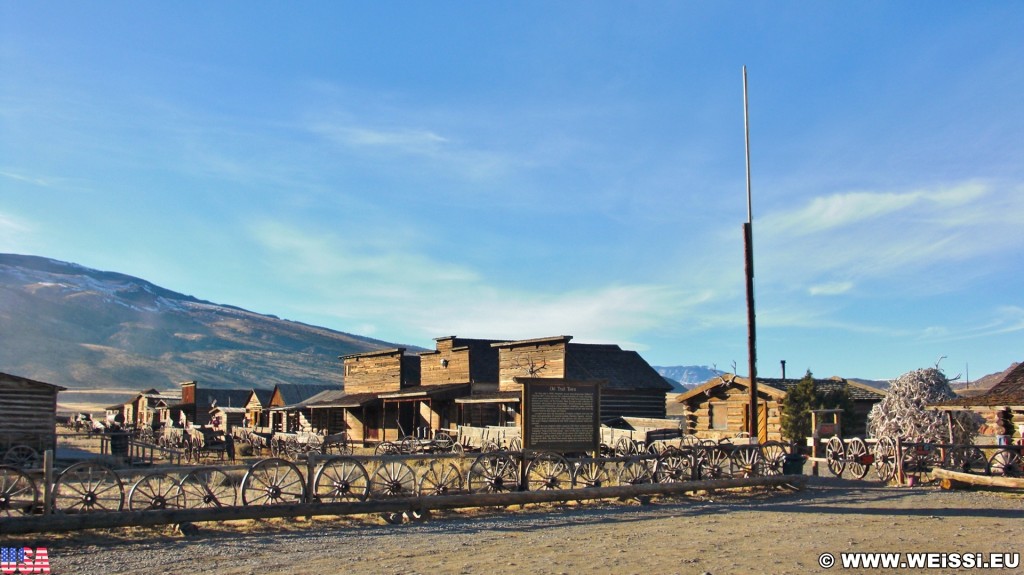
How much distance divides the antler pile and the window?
609 centimetres

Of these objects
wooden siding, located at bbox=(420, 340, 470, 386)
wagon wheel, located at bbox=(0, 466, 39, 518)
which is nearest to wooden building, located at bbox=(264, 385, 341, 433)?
wooden siding, located at bbox=(420, 340, 470, 386)

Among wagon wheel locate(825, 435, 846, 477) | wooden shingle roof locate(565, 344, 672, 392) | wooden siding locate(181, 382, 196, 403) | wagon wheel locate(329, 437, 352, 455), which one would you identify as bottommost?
wagon wheel locate(329, 437, 352, 455)

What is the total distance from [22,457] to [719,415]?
24943 millimetres

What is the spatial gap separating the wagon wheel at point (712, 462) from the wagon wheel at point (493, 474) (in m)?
4.18

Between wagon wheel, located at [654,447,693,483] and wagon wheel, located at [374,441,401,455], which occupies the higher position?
wagon wheel, located at [654,447,693,483]

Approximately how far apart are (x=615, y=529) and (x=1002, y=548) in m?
5.01

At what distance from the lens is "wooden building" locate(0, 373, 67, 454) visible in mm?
30156

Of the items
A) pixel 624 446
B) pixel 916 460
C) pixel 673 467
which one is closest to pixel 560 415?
pixel 673 467

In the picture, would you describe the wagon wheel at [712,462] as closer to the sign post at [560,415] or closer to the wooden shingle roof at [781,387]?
the sign post at [560,415]

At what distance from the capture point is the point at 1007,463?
745 inches

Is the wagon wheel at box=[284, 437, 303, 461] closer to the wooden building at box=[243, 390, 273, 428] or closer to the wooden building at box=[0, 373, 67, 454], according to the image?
the wooden building at box=[0, 373, 67, 454]

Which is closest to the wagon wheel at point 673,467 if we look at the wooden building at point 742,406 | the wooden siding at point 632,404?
the wooden building at point 742,406

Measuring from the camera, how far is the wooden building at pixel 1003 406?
21.7m

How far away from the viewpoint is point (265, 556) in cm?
1069
